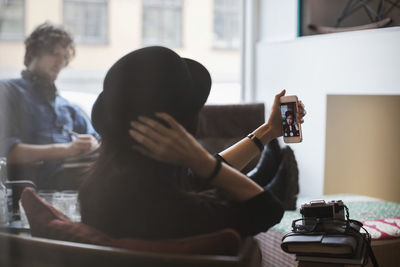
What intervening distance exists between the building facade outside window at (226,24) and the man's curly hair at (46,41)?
1284 mm

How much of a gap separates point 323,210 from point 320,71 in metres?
1.27

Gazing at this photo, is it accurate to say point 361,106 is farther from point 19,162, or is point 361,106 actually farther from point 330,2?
point 19,162

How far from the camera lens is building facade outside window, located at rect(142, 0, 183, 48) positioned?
2828 mm

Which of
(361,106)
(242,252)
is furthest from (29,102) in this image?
(242,252)

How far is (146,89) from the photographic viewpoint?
84 cm

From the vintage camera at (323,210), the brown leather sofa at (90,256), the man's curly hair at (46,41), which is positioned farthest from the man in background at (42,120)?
the brown leather sofa at (90,256)

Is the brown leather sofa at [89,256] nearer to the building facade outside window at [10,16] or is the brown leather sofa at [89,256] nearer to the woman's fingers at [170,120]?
the woman's fingers at [170,120]

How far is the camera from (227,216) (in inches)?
34.8

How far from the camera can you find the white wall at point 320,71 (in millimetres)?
2135

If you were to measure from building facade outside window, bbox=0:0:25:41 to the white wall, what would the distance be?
42.5 inches

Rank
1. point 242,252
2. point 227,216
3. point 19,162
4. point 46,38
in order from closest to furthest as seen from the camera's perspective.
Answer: point 242,252 → point 227,216 → point 19,162 → point 46,38

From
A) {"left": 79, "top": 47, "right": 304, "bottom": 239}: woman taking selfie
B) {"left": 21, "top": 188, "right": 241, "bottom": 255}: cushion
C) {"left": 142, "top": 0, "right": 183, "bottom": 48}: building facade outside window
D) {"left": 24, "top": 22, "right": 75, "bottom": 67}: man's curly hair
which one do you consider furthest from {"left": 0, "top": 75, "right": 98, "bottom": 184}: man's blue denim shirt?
{"left": 79, "top": 47, "right": 304, "bottom": 239}: woman taking selfie

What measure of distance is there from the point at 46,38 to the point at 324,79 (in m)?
1.40

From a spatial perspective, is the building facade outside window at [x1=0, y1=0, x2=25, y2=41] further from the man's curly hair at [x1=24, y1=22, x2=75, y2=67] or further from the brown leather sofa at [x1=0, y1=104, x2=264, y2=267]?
the brown leather sofa at [x1=0, y1=104, x2=264, y2=267]
